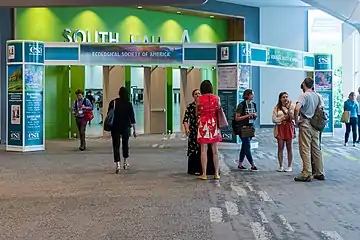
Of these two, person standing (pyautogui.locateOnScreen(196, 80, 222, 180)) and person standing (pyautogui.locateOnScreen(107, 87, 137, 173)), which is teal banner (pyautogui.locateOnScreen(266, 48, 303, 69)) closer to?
person standing (pyautogui.locateOnScreen(107, 87, 137, 173))

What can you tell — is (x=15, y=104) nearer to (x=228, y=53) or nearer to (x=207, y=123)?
(x=228, y=53)

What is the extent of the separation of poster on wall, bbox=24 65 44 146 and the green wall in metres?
3.76

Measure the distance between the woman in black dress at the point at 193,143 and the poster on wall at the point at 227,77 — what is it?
4.90 m

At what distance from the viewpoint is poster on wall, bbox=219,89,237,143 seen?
44.5 ft

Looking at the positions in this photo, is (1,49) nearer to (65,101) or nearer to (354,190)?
(65,101)

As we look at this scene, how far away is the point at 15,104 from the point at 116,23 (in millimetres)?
6553

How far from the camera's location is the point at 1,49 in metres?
16.3

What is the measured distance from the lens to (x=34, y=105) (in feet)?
43.6

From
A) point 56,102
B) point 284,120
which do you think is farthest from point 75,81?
point 284,120

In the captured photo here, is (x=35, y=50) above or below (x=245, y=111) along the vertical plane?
above

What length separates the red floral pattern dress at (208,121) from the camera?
8180 mm

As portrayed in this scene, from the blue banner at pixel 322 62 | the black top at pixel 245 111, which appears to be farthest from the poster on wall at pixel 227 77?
the blue banner at pixel 322 62

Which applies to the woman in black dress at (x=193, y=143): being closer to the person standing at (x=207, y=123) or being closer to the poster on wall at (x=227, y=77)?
the person standing at (x=207, y=123)

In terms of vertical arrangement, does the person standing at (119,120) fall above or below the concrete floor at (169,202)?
above
